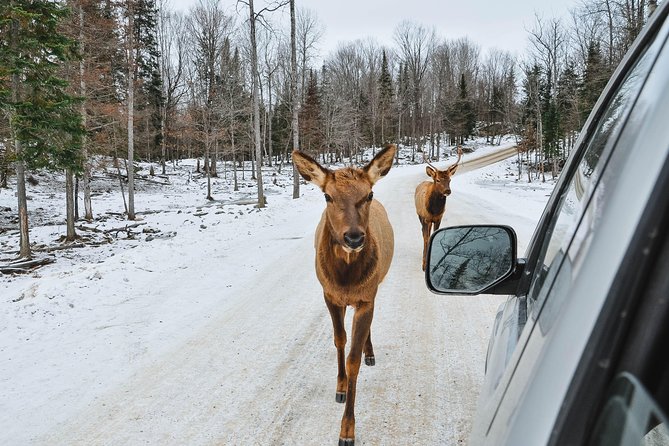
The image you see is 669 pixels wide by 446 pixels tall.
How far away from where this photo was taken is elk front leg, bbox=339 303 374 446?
10.1 ft

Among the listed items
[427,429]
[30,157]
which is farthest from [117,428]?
[30,157]

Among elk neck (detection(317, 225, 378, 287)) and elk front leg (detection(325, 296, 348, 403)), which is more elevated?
elk neck (detection(317, 225, 378, 287))

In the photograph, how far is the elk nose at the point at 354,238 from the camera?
293cm

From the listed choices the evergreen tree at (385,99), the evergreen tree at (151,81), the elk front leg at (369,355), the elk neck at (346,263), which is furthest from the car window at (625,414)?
the evergreen tree at (385,99)

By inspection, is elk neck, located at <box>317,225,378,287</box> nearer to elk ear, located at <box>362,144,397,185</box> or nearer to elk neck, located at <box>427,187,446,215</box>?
elk ear, located at <box>362,144,397,185</box>

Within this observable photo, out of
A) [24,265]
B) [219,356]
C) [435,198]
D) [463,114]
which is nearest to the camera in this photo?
[219,356]

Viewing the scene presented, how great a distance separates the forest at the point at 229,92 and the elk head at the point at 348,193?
25.9 ft

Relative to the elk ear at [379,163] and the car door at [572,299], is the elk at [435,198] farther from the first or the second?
the car door at [572,299]

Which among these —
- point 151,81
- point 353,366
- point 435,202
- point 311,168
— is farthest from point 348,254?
point 151,81

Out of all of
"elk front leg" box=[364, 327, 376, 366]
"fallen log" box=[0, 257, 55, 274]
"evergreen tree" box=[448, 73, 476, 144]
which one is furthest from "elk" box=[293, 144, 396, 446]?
"evergreen tree" box=[448, 73, 476, 144]

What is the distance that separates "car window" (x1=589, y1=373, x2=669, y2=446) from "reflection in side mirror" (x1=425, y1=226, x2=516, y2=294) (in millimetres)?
1171

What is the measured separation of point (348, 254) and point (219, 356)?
2.11m

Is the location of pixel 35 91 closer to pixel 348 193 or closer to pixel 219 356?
pixel 219 356

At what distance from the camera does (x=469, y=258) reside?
2.11m
